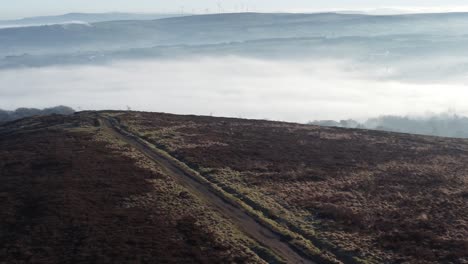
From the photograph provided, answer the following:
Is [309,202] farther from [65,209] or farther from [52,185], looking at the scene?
[52,185]

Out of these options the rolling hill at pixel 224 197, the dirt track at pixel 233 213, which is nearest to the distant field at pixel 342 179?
the rolling hill at pixel 224 197

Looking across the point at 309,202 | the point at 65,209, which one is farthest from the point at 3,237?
the point at 309,202

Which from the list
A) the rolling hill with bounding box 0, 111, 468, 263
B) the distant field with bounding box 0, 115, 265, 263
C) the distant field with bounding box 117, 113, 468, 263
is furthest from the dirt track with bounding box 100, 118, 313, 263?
the distant field with bounding box 117, 113, 468, 263

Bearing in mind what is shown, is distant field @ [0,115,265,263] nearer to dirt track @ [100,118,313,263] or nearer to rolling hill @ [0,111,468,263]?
rolling hill @ [0,111,468,263]

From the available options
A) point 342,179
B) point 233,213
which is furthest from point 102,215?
point 342,179

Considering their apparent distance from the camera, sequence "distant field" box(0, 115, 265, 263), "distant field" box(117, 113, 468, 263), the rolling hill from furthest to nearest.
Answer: "distant field" box(117, 113, 468, 263), the rolling hill, "distant field" box(0, 115, 265, 263)

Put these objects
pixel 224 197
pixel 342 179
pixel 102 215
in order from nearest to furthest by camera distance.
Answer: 1. pixel 102 215
2. pixel 224 197
3. pixel 342 179

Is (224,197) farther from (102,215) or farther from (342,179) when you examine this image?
(342,179)
